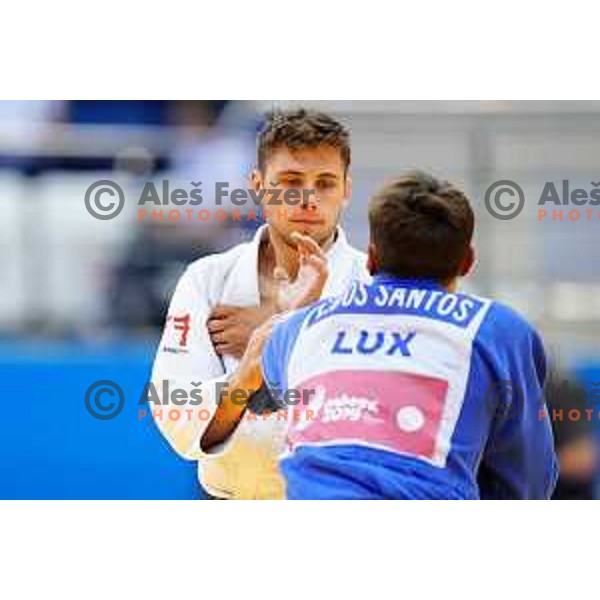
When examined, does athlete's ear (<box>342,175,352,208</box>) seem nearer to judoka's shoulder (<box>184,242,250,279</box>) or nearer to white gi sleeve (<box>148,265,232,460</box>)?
judoka's shoulder (<box>184,242,250,279</box>)

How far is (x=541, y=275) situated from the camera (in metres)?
2.73

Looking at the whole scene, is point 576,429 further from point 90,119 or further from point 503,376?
point 90,119

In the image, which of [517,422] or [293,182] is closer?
[517,422]

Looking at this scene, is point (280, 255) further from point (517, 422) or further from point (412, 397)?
point (517, 422)

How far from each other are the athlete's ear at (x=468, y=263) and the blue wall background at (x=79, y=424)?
2.27 feet

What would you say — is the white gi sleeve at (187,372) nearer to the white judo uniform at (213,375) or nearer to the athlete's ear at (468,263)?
the white judo uniform at (213,375)

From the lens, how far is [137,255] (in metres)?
2.71

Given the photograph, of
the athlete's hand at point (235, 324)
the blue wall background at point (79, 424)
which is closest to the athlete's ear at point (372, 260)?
the athlete's hand at point (235, 324)

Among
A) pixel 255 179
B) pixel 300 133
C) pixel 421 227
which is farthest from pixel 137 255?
pixel 421 227

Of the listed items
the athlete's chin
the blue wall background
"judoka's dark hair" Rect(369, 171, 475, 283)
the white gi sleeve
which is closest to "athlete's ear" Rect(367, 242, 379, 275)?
"judoka's dark hair" Rect(369, 171, 475, 283)

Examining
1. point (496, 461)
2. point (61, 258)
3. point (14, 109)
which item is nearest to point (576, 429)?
point (496, 461)

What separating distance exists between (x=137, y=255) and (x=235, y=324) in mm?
267

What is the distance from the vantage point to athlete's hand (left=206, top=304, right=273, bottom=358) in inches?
105

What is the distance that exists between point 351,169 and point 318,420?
542 millimetres
